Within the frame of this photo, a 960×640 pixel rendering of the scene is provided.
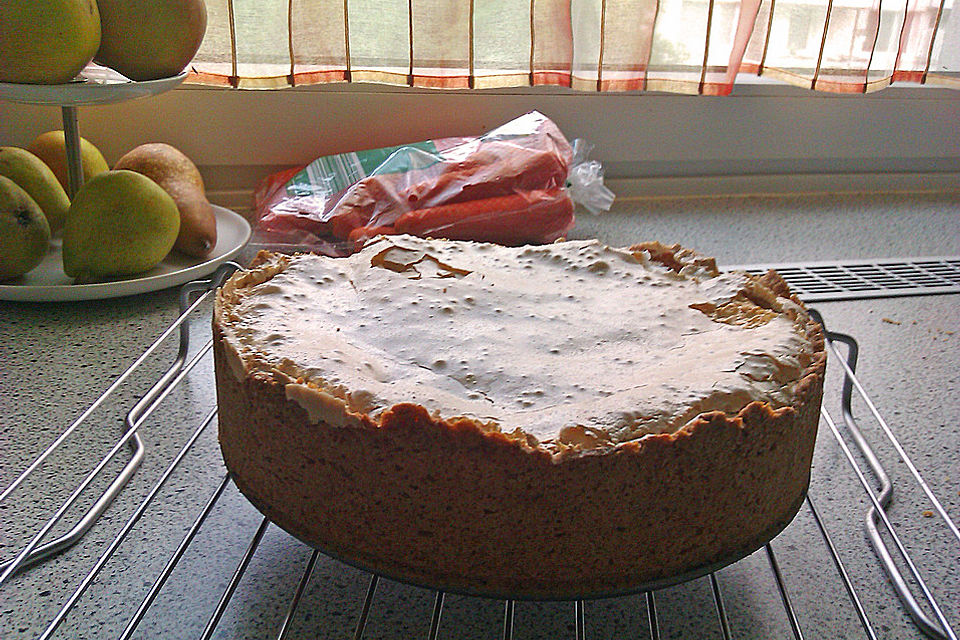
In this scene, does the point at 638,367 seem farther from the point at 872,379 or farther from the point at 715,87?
the point at 715,87

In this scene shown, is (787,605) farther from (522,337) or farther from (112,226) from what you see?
(112,226)

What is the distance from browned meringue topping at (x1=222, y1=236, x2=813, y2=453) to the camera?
454mm

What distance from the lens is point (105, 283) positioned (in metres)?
0.89

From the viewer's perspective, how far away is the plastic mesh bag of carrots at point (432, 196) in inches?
41.8

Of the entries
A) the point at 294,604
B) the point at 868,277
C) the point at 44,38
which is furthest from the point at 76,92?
the point at 868,277

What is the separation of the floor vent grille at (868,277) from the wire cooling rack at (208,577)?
0.37 metres

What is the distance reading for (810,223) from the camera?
1.29 meters

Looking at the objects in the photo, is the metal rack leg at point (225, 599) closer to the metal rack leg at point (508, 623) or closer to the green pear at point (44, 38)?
the metal rack leg at point (508, 623)

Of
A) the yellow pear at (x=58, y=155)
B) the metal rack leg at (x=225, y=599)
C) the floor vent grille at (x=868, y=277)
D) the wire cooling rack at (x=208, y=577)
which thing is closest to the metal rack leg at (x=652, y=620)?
the wire cooling rack at (x=208, y=577)

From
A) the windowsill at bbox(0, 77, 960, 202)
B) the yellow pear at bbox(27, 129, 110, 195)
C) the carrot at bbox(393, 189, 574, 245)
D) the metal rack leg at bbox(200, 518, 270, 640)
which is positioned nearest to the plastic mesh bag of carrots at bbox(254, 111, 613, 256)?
the carrot at bbox(393, 189, 574, 245)

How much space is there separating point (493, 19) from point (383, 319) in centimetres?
74

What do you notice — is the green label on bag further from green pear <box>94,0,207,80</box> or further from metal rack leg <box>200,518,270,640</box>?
metal rack leg <box>200,518,270,640</box>

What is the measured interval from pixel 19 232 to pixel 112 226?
89 millimetres

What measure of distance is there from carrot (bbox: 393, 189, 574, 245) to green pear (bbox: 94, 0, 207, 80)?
0.31 m
